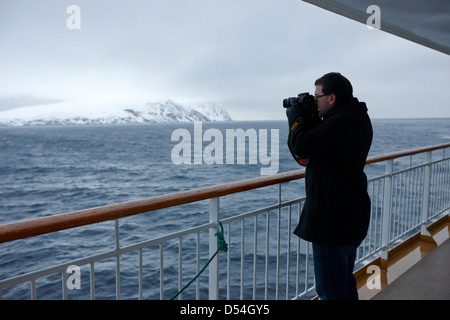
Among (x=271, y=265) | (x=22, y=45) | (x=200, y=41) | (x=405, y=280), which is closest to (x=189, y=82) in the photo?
(x=200, y=41)

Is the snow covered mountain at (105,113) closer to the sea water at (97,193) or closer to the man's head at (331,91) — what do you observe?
the sea water at (97,193)

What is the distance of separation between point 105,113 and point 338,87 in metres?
128

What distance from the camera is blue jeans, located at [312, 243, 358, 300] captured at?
4.98ft

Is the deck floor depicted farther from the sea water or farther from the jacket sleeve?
the sea water

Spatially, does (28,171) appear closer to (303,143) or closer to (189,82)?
(303,143)

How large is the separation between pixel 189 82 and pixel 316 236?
70.5m

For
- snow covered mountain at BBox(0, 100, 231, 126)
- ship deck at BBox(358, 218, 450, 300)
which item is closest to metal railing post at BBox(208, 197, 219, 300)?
ship deck at BBox(358, 218, 450, 300)

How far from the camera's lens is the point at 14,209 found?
64.3 feet

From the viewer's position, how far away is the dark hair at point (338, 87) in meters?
1.44

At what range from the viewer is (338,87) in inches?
56.6

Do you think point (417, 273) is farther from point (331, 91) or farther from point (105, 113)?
point (105, 113)

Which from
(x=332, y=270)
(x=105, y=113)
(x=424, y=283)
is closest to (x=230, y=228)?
(x=332, y=270)

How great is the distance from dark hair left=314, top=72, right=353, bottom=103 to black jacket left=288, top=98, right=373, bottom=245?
0.11 feet

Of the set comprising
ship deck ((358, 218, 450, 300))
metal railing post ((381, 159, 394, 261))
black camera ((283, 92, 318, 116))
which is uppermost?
black camera ((283, 92, 318, 116))
